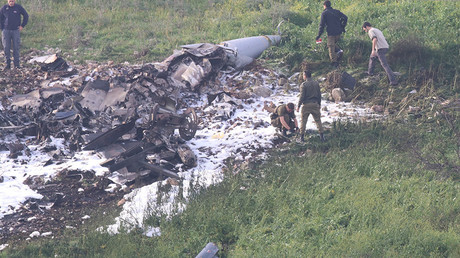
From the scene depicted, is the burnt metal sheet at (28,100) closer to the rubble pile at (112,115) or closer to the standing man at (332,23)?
the rubble pile at (112,115)

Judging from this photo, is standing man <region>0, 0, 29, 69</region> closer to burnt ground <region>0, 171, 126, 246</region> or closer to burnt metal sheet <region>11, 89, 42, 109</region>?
burnt metal sheet <region>11, 89, 42, 109</region>

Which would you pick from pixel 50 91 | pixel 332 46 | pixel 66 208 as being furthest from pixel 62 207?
pixel 332 46

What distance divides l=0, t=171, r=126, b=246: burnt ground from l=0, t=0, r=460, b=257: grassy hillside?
48cm

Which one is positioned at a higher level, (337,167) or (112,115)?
(337,167)

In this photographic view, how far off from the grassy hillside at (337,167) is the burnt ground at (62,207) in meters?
0.48

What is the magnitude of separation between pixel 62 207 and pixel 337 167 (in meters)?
4.47

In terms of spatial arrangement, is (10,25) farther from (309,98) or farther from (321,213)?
(321,213)

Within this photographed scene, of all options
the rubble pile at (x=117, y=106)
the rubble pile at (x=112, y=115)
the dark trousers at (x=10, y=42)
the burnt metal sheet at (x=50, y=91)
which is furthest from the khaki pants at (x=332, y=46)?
the dark trousers at (x=10, y=42)

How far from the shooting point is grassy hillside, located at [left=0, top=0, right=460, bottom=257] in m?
6.45

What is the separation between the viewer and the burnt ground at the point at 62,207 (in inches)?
277

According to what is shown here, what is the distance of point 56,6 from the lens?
57.3 feet

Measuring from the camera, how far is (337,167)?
8453 millimetres

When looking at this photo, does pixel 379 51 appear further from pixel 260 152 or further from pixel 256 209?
pixel 256 209

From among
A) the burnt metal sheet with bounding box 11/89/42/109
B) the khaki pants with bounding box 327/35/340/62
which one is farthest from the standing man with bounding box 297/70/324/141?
the burnt metal sheet with bounding box 11/89/42/109
